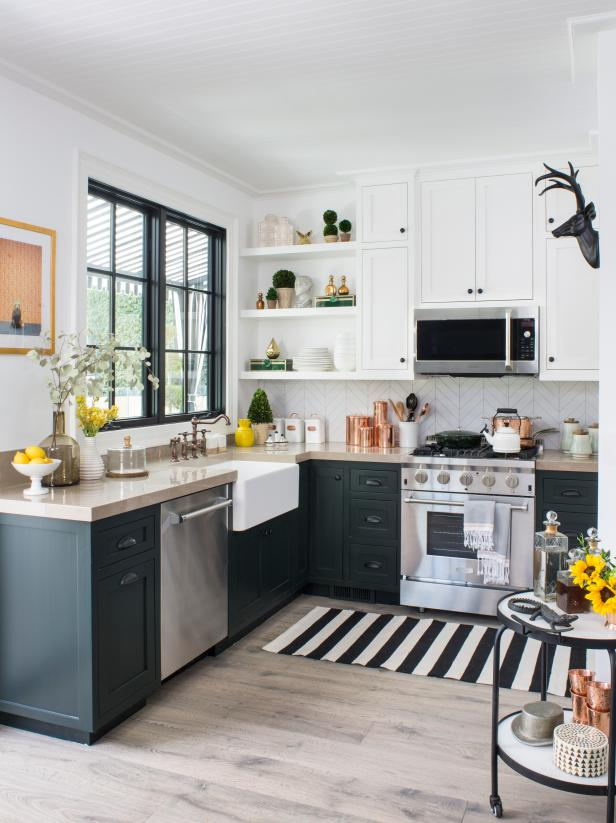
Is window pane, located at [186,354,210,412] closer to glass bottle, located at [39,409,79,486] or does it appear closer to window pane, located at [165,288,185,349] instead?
window pane, located at [165,288,185,349]

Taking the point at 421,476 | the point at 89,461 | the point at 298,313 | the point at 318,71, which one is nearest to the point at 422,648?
the point at 421,476

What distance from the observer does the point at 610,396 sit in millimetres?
2902

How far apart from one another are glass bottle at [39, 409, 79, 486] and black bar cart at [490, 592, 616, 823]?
75.4 inches

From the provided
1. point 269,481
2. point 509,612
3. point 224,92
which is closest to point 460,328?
point 269,481

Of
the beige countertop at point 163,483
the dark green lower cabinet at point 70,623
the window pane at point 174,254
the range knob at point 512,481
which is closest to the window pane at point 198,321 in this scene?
the window pane at point 174,254

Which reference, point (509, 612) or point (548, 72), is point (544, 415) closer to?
point (548, 72)

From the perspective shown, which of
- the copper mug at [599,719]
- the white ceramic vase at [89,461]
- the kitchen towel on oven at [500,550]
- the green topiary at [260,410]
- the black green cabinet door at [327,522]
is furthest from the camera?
the green topiary at [260,410]

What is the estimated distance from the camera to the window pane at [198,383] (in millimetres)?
4809

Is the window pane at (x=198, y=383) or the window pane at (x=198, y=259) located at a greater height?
the window pane at (x=198, y=259)

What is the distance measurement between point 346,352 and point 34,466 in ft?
8.38

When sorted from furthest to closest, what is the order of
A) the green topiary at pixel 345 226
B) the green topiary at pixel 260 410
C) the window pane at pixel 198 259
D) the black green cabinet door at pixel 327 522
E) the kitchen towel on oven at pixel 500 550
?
the green topiary at pixel 260 410
the green topiary at pixel 345 226
the window pane at pixel 198 259
the black green cabinet door at pixel 327 522
the kitchen towel on oven at pixel 500 550

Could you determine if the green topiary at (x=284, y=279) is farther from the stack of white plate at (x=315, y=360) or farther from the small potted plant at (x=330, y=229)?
the stack of white plate at (x=315, y=360)

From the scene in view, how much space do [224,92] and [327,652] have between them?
9.14ft

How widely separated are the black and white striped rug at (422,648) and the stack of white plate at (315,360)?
1.65 m
